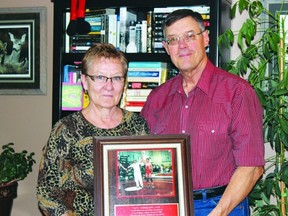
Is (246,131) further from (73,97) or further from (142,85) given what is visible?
(73,97)

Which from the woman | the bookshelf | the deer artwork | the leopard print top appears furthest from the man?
the deer artwork

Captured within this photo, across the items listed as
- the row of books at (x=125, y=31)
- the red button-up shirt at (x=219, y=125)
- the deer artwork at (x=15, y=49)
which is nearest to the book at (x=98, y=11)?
the row of books at (x=125, y=31)

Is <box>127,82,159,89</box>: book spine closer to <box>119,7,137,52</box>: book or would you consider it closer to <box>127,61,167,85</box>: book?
<box>127,61,167,85</box>: book

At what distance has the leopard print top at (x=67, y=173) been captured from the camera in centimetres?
209

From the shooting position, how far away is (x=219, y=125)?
2207mm

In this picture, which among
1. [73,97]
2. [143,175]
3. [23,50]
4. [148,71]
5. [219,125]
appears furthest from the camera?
[23,50]

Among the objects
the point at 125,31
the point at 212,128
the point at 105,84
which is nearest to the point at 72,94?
the point at 125,31

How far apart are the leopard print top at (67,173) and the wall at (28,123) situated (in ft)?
7.09

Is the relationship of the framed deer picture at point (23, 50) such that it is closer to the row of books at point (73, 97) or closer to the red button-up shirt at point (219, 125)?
the row of books at point (73, 97)

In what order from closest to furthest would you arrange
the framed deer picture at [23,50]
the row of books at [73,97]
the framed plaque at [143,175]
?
the framed plaque at [143,175], the row of books at [73,97], the framed deer picture at [23,50]

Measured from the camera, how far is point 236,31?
11.9ft

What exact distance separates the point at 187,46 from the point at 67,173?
2.45 feet

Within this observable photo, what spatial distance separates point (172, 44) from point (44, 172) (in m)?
0.78

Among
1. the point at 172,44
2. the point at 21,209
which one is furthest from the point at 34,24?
the point at 172,44
